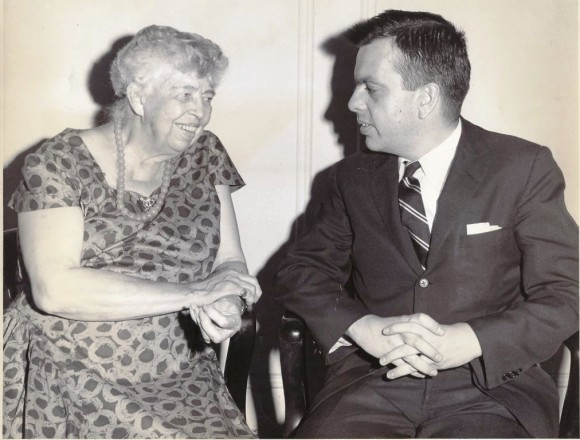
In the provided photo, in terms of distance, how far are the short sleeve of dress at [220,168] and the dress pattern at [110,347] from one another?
157 mm

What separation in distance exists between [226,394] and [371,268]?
0.60 meters

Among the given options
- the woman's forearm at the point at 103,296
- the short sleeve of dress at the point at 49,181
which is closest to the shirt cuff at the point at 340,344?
the woman's forearm at the point at 103,296

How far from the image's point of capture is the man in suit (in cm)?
205

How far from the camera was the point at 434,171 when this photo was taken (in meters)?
2.29

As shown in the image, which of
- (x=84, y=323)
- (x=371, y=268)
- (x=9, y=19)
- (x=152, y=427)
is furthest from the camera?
(x=9, y=19)

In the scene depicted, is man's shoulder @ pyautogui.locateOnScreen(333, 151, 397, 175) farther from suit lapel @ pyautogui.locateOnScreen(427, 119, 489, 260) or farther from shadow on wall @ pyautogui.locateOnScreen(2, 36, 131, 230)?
shadow on wall @ pyautogui.locateOnScreen(2, 36, 131, 230)

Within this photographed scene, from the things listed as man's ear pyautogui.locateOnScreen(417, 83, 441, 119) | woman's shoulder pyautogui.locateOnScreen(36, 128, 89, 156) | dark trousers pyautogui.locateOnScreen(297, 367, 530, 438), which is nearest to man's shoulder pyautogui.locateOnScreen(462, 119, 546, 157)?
man's ear pyautogui.locateOnScreen(417, 83, 441, 119)

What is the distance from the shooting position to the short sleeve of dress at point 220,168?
2477 mm

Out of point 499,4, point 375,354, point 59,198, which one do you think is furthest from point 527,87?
point 59,198

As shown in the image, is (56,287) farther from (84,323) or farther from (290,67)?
(290,67)

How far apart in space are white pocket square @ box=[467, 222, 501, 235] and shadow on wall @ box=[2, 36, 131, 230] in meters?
1.73

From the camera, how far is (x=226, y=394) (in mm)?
2301

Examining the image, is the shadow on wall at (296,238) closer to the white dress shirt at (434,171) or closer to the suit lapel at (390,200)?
the suit lapel at (390,200)

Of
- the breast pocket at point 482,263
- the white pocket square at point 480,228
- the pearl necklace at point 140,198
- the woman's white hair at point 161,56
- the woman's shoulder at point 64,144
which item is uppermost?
the woman's white hair at point 161,56
